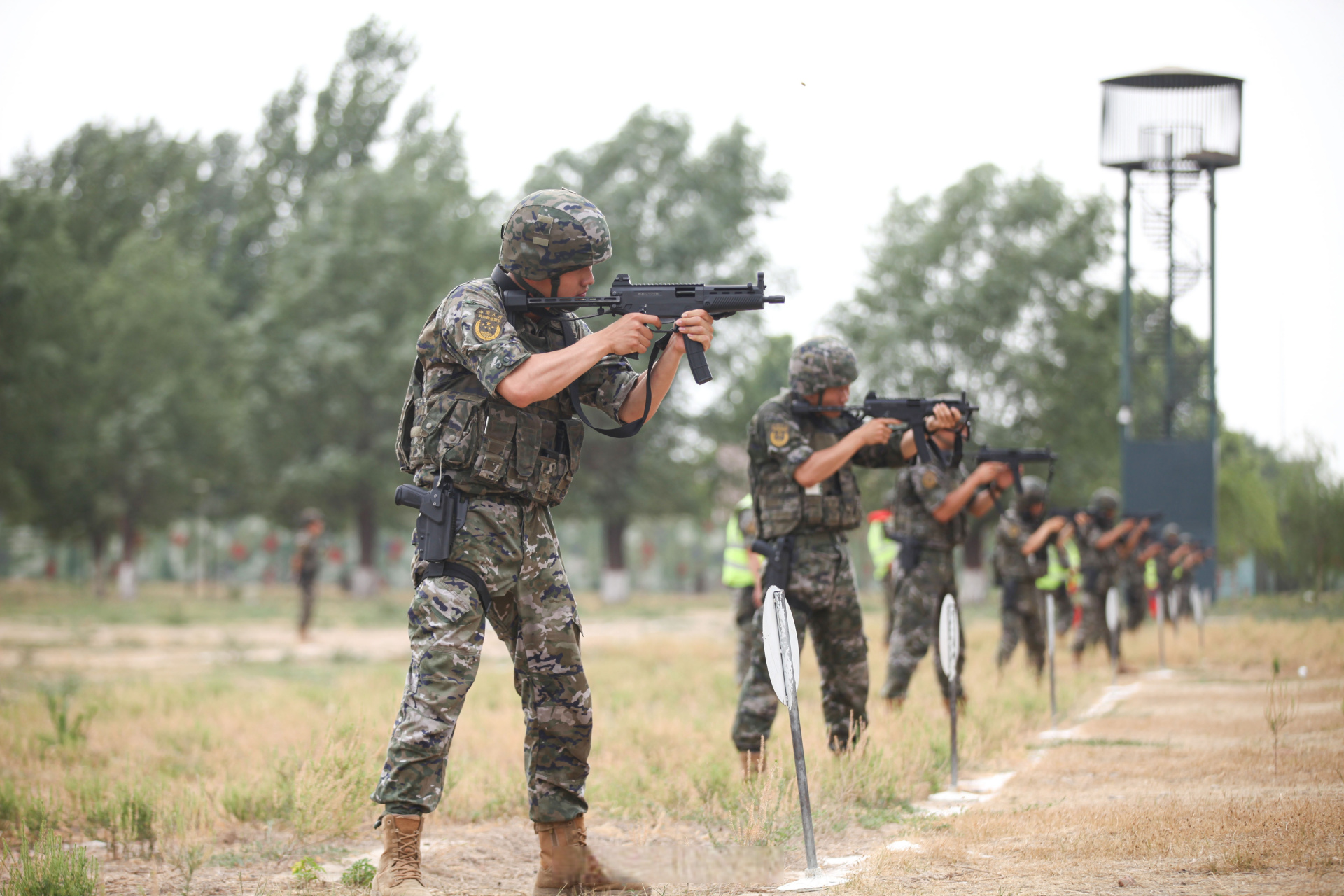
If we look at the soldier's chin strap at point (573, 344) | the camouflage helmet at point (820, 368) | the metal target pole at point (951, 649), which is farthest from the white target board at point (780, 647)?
the camouflage helmet at point (820, 368)

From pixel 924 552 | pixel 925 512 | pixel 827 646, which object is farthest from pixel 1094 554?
pixel 827 646

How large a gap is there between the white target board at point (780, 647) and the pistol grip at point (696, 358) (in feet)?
2.76

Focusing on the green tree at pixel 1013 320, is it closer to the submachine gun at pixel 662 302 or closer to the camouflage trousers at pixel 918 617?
the camouflage trousers at pixel 918 617

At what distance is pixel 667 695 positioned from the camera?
Answer: 11617 mm

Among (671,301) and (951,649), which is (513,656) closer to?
(671,301)

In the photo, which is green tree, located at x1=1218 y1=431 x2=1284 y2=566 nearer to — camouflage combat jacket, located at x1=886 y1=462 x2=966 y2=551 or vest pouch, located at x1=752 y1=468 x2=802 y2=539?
camouflage combat jacket, located at x1=886 y1=462 x2=966 y2=551

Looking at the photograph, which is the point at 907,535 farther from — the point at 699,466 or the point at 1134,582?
the point at 699,466

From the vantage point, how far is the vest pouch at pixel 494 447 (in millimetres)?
4512

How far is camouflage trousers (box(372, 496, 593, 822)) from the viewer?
4332 millimetres

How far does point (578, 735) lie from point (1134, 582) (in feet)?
56.2

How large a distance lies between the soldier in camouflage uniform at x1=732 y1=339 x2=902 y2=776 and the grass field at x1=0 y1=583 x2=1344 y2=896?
0.97 ft

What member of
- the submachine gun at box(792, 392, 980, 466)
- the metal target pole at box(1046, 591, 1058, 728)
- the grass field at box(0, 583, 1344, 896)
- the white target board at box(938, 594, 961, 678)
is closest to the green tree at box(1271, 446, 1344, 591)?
the grass field at box(0, 583, 1344, 896)

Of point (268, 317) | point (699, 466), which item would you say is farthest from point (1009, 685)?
point (268, 317)

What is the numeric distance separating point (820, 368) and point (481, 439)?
115 inches
